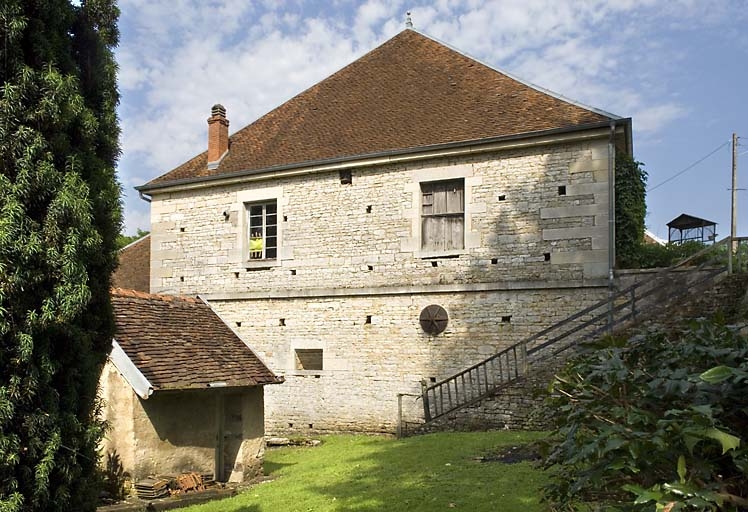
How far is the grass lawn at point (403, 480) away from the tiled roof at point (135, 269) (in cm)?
1049

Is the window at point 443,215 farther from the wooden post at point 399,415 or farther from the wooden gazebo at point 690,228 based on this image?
the wooden gazebo at point 690,228

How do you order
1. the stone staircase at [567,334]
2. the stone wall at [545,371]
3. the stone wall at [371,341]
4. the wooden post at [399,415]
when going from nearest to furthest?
the stone wall at [545,371]
the stone staircase at [567,334]
the stone wall at [371,341]
the wooden post at [399,415]

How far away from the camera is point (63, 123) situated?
16.2ft

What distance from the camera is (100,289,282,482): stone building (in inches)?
333

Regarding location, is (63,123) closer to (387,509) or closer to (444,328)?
(387,509)

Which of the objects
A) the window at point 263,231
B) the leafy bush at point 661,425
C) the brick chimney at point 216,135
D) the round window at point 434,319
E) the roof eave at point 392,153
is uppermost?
the brick chimney at point 216,135

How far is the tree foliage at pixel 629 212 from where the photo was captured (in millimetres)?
12531

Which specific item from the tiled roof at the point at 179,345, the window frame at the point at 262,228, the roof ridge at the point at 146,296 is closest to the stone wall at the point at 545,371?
the tiled roof at the point at 179,345

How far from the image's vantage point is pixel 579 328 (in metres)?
11.3

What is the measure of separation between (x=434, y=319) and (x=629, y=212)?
442 centimetres

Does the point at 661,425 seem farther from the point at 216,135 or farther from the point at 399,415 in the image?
the point at 216,135

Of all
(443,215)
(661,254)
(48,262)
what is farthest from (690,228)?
(48,262)

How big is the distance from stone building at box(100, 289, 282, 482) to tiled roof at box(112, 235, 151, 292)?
971cm

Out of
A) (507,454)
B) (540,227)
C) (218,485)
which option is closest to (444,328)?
(540,227)
